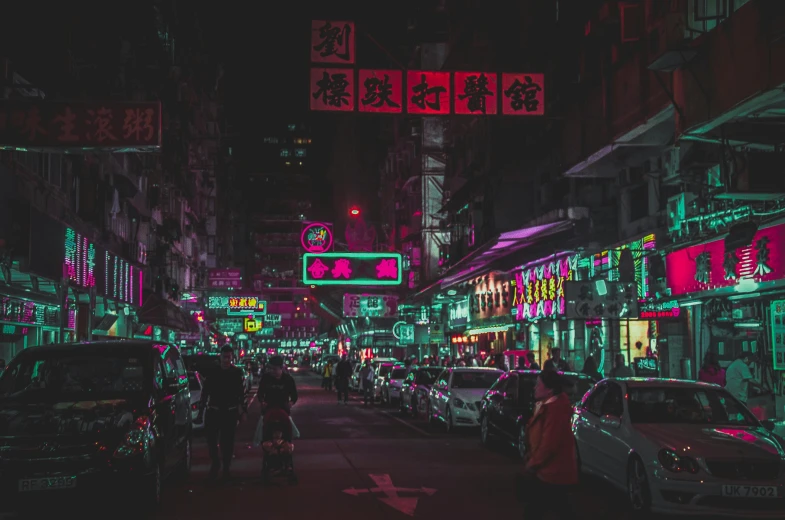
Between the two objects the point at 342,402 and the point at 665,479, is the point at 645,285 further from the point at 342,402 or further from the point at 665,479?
the point at 342,402

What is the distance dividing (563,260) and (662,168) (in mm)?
8152

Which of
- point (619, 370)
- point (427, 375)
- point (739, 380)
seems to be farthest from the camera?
point (427, 375)

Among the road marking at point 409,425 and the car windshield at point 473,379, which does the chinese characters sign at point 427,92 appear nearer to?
the car windshield at point 473,379

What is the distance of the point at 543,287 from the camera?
1257 inches

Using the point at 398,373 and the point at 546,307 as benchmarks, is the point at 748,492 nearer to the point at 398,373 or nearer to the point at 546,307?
the point at 546,307

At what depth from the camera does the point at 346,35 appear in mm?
18125

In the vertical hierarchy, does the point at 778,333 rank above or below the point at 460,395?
above

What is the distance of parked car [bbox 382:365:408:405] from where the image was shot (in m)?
33.8

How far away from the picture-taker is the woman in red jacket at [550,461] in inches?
263

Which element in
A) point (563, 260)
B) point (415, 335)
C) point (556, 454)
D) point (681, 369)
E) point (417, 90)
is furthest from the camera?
point (415, 335)

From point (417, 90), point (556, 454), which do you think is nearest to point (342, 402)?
point (417, 90)

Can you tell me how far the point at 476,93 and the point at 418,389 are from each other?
1097 centimetres

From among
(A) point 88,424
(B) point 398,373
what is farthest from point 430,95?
(B) point 398,373

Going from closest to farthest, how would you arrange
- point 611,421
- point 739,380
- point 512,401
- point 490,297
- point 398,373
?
1. point 611,421
2. point 512,401
3. point 739,380
4. point 398,373
5. point 490,297
